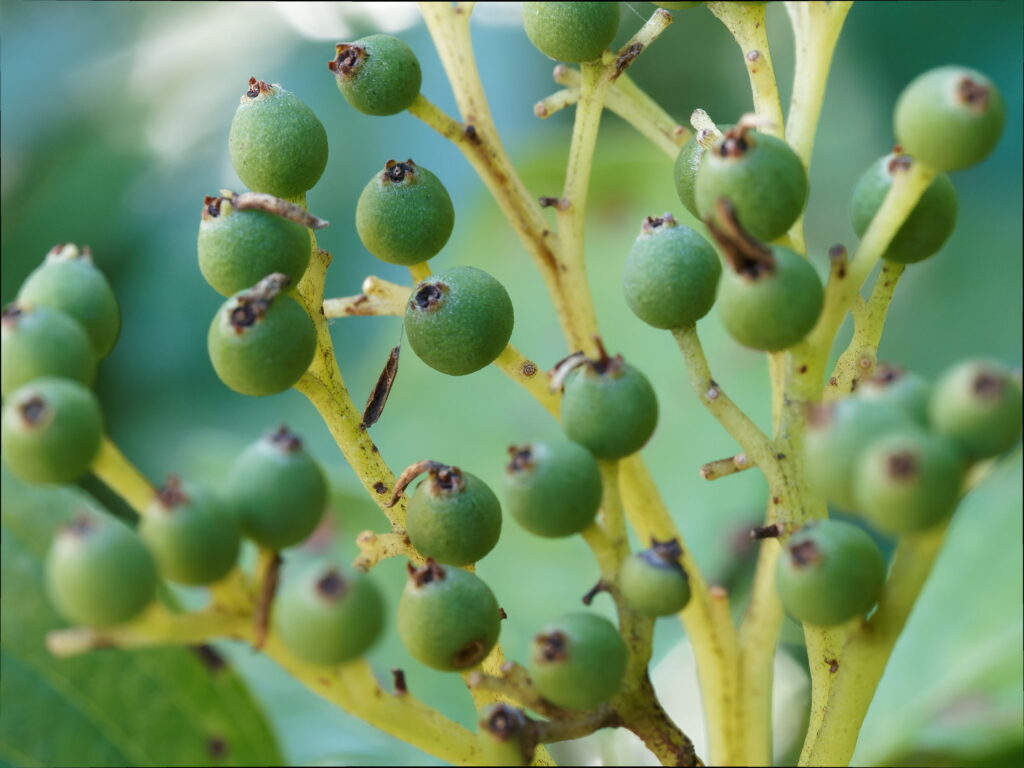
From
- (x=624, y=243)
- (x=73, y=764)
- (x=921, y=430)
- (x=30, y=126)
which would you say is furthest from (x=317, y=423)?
(x=921, y=430)

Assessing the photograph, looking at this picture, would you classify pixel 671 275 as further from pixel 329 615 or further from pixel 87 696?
pixel 87 696

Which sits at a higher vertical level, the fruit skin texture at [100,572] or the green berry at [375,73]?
the green berry at [375,73]

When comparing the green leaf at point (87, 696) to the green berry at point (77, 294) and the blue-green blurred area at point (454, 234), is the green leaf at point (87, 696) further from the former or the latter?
the green berry at point (77, 294)

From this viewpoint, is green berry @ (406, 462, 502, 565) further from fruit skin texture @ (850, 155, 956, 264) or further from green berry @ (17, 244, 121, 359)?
fruit skin texture @ (850, 155, 956, 264)

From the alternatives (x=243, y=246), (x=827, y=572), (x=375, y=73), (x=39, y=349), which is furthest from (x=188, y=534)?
(x=375, y=73)

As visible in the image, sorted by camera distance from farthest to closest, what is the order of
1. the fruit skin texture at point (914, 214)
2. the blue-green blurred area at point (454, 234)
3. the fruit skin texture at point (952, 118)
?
the blue-green blurred area at point (454, 234) < the fruit skin texture at point (914, 214) < the fruit skin texture at point (952, 118)

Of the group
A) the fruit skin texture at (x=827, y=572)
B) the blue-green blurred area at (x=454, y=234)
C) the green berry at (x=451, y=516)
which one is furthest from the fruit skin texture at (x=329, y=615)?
the blue-green blurred area at (x=454, y=234)

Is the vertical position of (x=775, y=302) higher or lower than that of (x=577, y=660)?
higher
